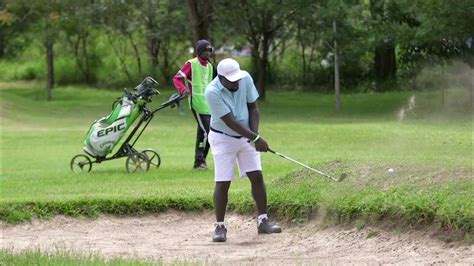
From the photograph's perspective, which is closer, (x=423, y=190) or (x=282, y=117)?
(x=423, y=190)

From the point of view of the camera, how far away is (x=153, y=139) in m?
24.2

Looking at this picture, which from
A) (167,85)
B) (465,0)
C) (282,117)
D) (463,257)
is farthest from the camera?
(167,85)

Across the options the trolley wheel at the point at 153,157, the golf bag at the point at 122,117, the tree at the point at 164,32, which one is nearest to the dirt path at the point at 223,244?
the golf bag at the point at 122,117

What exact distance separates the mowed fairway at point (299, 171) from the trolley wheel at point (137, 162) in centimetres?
19

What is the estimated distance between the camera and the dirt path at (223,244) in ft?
27.8

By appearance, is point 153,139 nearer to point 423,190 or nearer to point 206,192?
point 206,192

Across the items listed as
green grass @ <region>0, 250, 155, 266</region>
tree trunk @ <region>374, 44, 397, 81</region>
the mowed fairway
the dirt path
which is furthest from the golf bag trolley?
tree trunk @ <region>374, 44, 397, 81</region>

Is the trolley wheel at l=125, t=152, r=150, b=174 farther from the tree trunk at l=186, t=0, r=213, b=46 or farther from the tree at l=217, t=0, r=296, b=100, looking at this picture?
the tree at l=217, t=0, r=296, b=100

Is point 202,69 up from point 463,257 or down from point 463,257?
up

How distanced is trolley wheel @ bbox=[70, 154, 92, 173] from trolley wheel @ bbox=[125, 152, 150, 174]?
0.76 m

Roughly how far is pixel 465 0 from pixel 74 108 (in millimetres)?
20967

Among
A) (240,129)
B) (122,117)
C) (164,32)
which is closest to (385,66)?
(164,32)

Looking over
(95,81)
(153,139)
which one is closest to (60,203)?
(153,139)

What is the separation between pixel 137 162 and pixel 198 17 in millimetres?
16296
